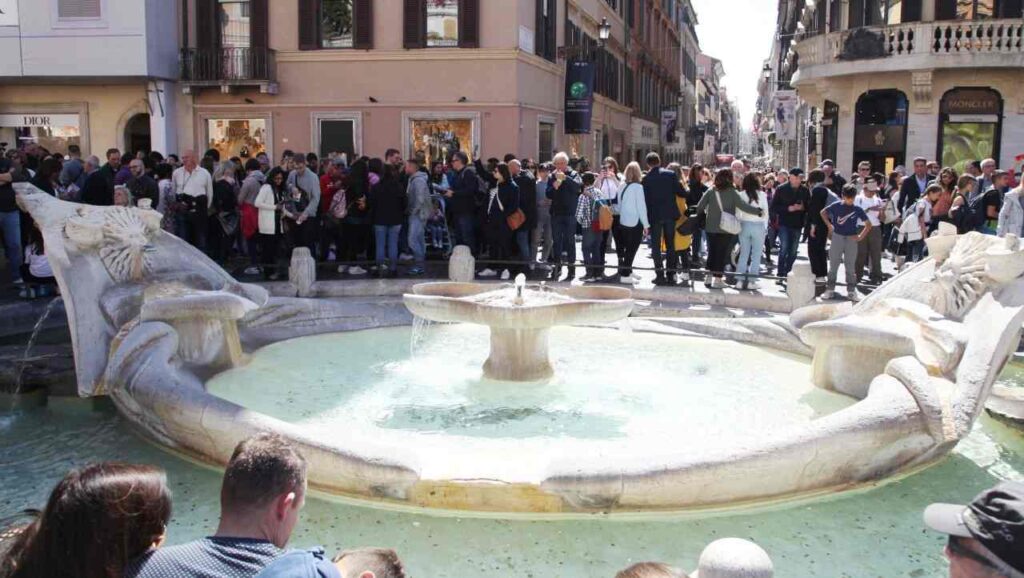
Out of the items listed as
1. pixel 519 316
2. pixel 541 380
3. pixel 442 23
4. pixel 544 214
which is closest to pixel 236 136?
pixel 442 23

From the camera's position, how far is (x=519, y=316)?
303 inches

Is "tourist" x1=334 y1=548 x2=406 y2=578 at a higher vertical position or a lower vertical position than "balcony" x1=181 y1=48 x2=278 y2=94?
lower

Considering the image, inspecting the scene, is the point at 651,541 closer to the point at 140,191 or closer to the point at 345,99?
the point at 140,191

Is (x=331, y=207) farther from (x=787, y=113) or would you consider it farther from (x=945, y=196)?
(x=787, y=113)

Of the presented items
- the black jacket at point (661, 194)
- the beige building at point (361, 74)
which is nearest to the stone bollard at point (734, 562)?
the black jacket at point (661, 194)

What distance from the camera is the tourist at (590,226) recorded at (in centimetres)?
1319

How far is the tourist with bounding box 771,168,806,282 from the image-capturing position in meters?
13.3

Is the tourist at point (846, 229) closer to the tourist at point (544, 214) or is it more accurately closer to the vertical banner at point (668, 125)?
the tourist at point (544, 214)

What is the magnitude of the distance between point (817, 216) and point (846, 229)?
83 cm

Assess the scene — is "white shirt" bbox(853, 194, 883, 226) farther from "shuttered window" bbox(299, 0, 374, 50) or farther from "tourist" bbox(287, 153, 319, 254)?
"shuttered window" bbox(299, 0, 374, 50)

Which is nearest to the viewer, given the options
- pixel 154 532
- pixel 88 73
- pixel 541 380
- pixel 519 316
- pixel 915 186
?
pixel 154 532

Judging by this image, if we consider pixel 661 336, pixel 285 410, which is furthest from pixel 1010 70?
pixel 285 410

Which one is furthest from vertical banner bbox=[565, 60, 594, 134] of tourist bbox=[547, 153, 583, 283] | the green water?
the green water

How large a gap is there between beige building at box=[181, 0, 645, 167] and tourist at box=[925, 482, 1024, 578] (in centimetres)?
2129
